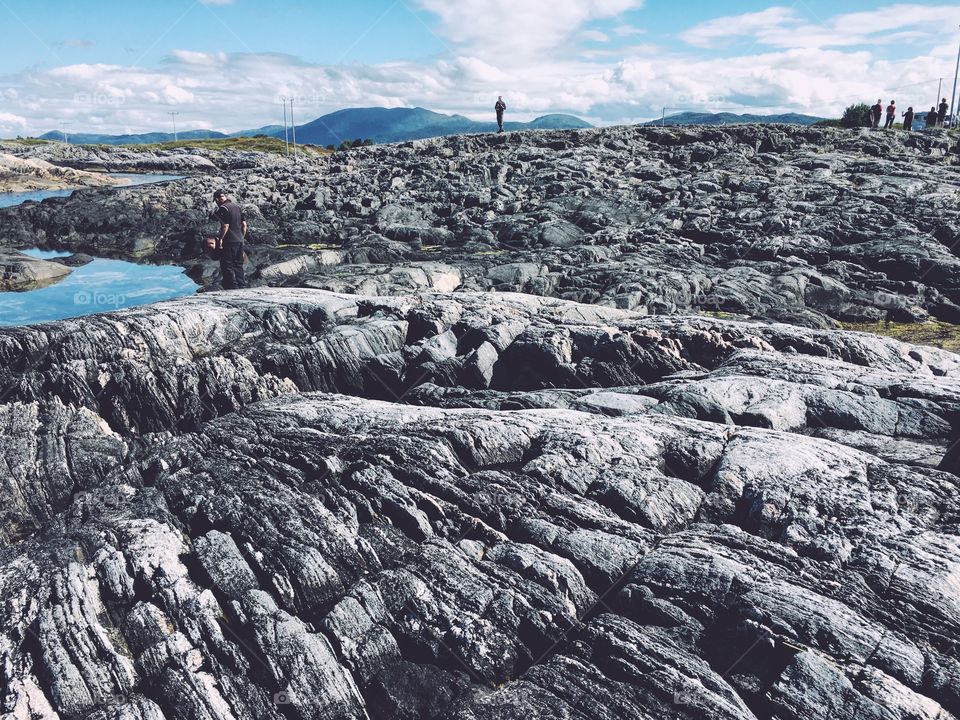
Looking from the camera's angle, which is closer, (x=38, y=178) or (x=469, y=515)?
(x=469, y=515)

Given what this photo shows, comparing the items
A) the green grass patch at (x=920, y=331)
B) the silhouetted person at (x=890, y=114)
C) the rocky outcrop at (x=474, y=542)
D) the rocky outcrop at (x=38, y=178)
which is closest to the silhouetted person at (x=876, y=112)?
the silhouetted person at (x=890, y=114)

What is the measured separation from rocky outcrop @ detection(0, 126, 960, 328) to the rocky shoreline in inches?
417

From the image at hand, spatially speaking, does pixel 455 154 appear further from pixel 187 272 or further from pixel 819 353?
pixel 819 353

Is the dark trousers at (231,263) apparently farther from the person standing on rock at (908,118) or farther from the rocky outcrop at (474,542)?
the person standing on rock at (908,118)

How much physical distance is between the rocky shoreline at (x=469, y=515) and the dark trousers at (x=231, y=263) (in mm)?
4814

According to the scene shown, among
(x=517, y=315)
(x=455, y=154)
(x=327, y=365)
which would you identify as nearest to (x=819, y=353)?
(x=517, y=315)

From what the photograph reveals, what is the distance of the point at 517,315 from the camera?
19875 millimetres

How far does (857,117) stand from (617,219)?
51.4 m

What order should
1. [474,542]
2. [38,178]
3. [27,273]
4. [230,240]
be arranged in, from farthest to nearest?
[38,178] → [27,273] → [230,240] → [474,542]

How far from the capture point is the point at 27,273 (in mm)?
35625

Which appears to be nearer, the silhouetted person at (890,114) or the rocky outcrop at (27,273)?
the rocky outcrop at (27,273)

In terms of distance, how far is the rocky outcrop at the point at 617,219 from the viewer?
30.8 metres

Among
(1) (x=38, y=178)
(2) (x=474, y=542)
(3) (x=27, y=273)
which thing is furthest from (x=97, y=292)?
(1) (x=38, y=178)

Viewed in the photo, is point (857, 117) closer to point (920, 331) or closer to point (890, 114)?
point (890, 114)
